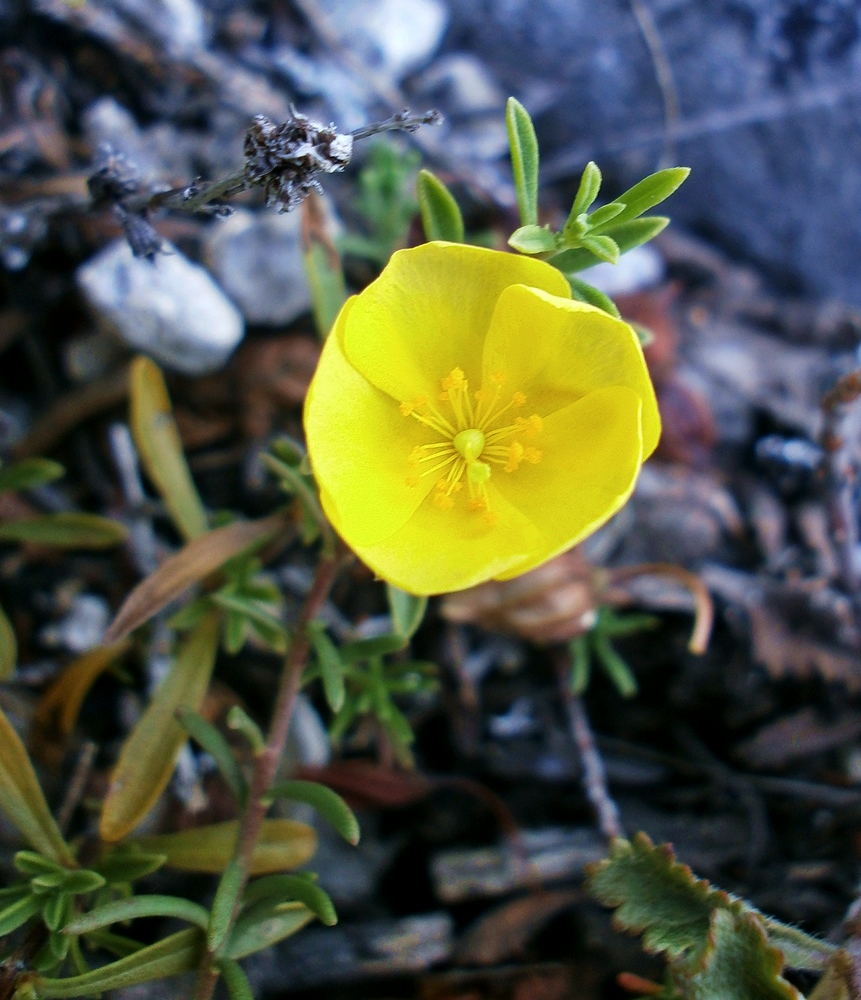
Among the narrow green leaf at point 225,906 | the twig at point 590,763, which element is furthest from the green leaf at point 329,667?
the twig at point 590,763

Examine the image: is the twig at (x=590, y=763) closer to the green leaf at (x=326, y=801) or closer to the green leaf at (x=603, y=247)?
the green leaf at (x=326, y=801)

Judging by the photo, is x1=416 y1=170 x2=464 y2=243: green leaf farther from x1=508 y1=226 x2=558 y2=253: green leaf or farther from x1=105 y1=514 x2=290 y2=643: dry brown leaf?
x1=105 y1=514 x2=290 y2=643: dry brown leaf

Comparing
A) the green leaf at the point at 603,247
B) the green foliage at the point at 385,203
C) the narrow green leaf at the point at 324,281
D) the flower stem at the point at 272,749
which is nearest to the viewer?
the green leaf at the point at 603,247

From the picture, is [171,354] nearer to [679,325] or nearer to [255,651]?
[255,651]

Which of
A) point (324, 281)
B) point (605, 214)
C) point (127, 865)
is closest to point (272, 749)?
point (127, 865)

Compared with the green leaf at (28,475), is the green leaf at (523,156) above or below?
above

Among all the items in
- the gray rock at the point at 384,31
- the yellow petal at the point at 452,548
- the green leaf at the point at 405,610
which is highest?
the gray rock at the point at 384,31

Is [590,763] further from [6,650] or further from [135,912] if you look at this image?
[6,650]
